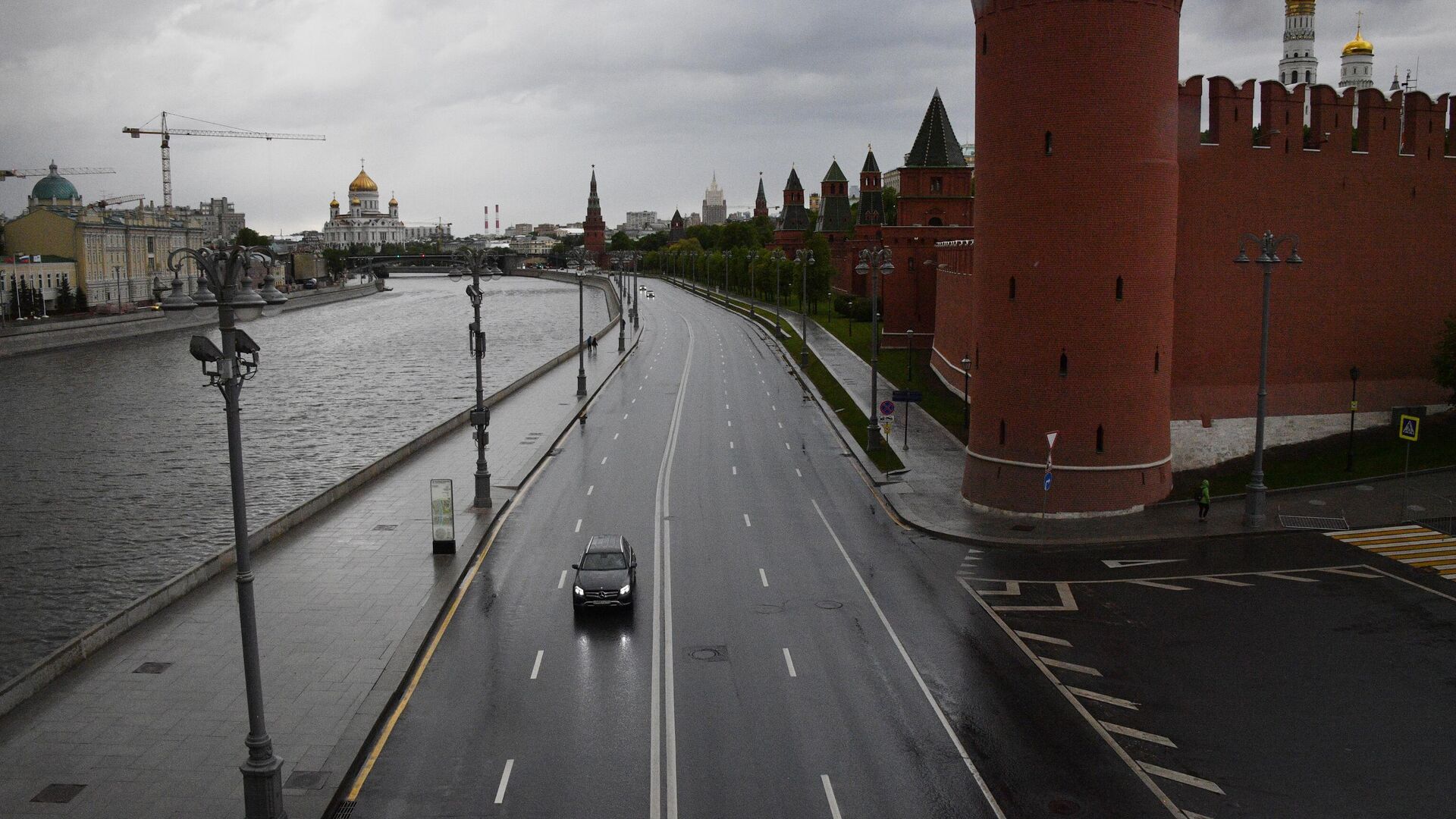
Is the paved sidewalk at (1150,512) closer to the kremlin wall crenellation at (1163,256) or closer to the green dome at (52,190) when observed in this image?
the kremlin wall crenellation at (1163,256)

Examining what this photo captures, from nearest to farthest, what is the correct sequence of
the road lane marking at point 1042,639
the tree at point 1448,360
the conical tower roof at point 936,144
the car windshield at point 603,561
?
the road lane marking at point 1042,639, the car windshield at point 603,561, the tree at point 1448,360, the conical tower roof at point 936,144

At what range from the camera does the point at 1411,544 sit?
25391mm

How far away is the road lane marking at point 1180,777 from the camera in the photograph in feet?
45.0

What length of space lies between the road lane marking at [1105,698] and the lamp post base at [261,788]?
11264 millimetres

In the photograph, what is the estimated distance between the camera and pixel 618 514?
2830cm

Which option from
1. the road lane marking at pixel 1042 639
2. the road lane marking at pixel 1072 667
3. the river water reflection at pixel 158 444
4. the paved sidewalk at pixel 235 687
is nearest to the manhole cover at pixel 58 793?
the paved sidewalk at pixel 235 687

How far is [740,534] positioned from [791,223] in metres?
122

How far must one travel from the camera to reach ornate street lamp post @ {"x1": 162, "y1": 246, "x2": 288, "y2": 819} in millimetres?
11375

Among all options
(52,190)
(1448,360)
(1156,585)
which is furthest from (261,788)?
(52,190)

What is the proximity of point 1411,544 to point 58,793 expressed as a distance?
27.0 metres

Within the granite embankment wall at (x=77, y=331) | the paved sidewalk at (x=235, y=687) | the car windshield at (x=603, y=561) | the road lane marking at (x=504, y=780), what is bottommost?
the road lane marking at (x=504, y=780)

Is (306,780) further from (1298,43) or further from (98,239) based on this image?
(98,239)

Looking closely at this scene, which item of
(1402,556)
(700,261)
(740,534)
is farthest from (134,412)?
(700,261)

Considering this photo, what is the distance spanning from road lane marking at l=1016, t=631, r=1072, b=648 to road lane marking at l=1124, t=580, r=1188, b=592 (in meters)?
4.46
